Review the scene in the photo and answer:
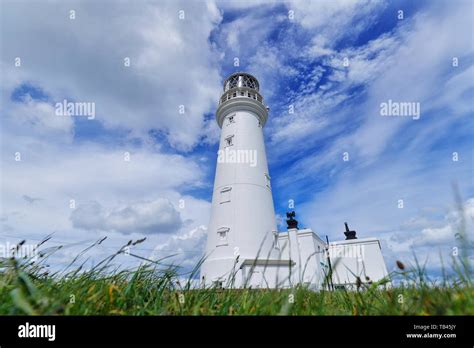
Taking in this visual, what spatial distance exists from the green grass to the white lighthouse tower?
829 cm

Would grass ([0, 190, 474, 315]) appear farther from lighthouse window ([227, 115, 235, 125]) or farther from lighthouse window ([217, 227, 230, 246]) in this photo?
lighthouse window ([227, 115, 235, 125])

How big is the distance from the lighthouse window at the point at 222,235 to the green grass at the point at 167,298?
31.6 feet

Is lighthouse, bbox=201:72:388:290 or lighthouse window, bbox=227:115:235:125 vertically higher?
lighthouse window, bbox=227:115:235:125

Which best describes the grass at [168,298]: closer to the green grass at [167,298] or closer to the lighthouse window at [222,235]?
the green grass at [167,298]

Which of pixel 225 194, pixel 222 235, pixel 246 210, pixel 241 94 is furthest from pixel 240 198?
pixel 241 94

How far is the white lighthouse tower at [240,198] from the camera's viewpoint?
1142cm

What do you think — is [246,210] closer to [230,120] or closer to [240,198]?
[240,198]

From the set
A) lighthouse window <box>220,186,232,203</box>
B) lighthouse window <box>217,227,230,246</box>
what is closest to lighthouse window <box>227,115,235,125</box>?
lighthouse window <box>220,186,232,203</box>

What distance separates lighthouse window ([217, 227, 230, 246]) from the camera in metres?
11.8

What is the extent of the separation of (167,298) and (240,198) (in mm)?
10373

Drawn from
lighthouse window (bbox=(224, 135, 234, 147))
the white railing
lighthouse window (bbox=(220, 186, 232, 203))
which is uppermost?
the white railing
